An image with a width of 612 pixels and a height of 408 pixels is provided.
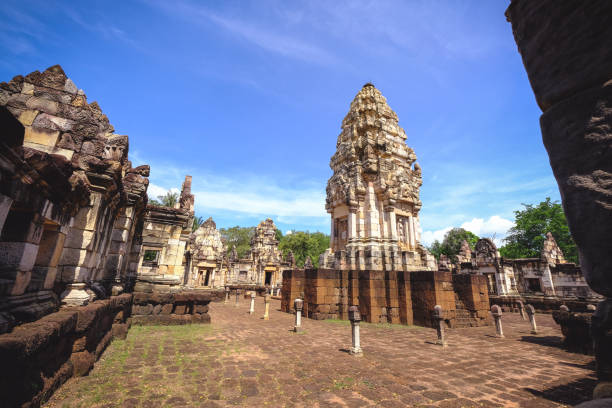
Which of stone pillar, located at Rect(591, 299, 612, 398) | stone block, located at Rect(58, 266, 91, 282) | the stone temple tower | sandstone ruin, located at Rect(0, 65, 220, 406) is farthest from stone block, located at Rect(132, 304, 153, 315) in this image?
stone pillar, located at Rect(591, 299, 612, 398)

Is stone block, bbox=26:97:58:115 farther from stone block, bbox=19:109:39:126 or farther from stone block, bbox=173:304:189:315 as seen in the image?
stone block, bbox=173:304:189:315

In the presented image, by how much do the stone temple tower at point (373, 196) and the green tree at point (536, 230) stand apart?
2713 cm

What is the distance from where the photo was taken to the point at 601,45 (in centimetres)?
124

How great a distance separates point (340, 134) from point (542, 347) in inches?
464

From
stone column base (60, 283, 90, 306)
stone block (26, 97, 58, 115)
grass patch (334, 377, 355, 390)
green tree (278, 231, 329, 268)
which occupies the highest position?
green tree (278, 231, 329, 268)

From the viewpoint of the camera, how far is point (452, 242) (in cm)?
4491

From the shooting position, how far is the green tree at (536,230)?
2956cm

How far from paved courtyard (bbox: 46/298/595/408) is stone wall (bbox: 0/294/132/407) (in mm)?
233

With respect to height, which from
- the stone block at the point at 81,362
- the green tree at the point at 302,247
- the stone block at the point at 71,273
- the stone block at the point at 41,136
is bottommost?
the stone block at the point at 81,362

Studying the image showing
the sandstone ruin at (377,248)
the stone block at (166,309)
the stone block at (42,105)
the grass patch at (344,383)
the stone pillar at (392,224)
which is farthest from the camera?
the stone pillar at (392,224)

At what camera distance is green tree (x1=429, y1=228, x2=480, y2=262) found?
143 ft

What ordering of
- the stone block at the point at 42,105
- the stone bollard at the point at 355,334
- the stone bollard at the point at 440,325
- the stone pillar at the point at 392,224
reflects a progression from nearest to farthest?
the stone block at the point at 42,105, the stone bollard at the point at 355,334, the stone bollard at the point at 440,325, the stone pillar at the point at 392,224

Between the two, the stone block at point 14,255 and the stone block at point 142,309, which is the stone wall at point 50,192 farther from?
the stone block at point 142,309

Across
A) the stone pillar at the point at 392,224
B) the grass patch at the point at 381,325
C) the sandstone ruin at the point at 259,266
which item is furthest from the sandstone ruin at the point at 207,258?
the stone pillar at the point at 392,224
